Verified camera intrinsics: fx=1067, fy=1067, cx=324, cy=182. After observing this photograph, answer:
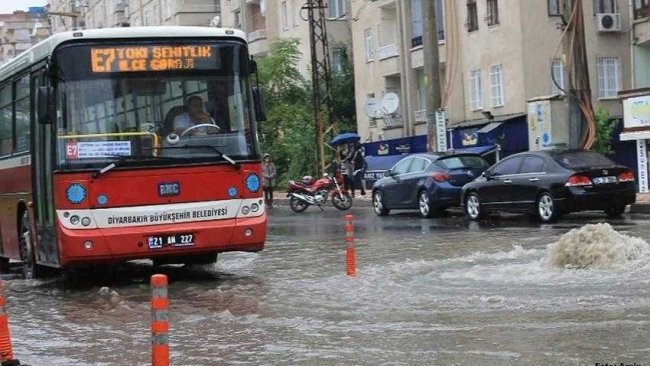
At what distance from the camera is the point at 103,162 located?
520 inches

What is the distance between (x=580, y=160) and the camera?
21.4 metres

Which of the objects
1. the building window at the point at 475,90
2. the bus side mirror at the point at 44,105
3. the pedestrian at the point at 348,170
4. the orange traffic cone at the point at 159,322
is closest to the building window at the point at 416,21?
the building window at the point at 475,90

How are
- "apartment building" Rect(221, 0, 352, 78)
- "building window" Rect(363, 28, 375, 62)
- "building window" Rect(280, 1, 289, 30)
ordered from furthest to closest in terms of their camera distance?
"building window" Rect(280, 1, 289, 30), "apartment building" Rect(221, 0, 352, 78), "building window" Rect(363, 28, 375, 62)

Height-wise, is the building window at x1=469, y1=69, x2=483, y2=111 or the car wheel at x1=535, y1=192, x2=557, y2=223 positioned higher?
the building window at x1=469, y1=69, x2=483, y2=111

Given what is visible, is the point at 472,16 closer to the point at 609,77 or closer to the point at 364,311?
the point at 609,77

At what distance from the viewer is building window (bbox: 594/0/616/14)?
1497 inches

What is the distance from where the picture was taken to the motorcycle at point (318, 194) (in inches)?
1231

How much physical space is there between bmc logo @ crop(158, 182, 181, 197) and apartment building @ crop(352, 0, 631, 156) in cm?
2165

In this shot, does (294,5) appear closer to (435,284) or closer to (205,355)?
(435,284)

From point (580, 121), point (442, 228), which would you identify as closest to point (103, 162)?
point (442, 228)

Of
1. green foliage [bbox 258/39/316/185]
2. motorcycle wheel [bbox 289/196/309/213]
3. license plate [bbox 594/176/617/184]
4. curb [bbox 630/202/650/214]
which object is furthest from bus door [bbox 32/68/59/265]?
green foliage [bbox 258/39/316/185]

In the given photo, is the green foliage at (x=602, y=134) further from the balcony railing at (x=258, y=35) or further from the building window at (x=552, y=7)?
the balcony railing at (x=258, y=35)

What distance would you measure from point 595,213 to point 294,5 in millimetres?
36201

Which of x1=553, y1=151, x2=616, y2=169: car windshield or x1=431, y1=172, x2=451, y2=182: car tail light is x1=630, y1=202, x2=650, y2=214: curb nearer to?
x1=553, y1=151, x2=616, y2=169: car windshield
